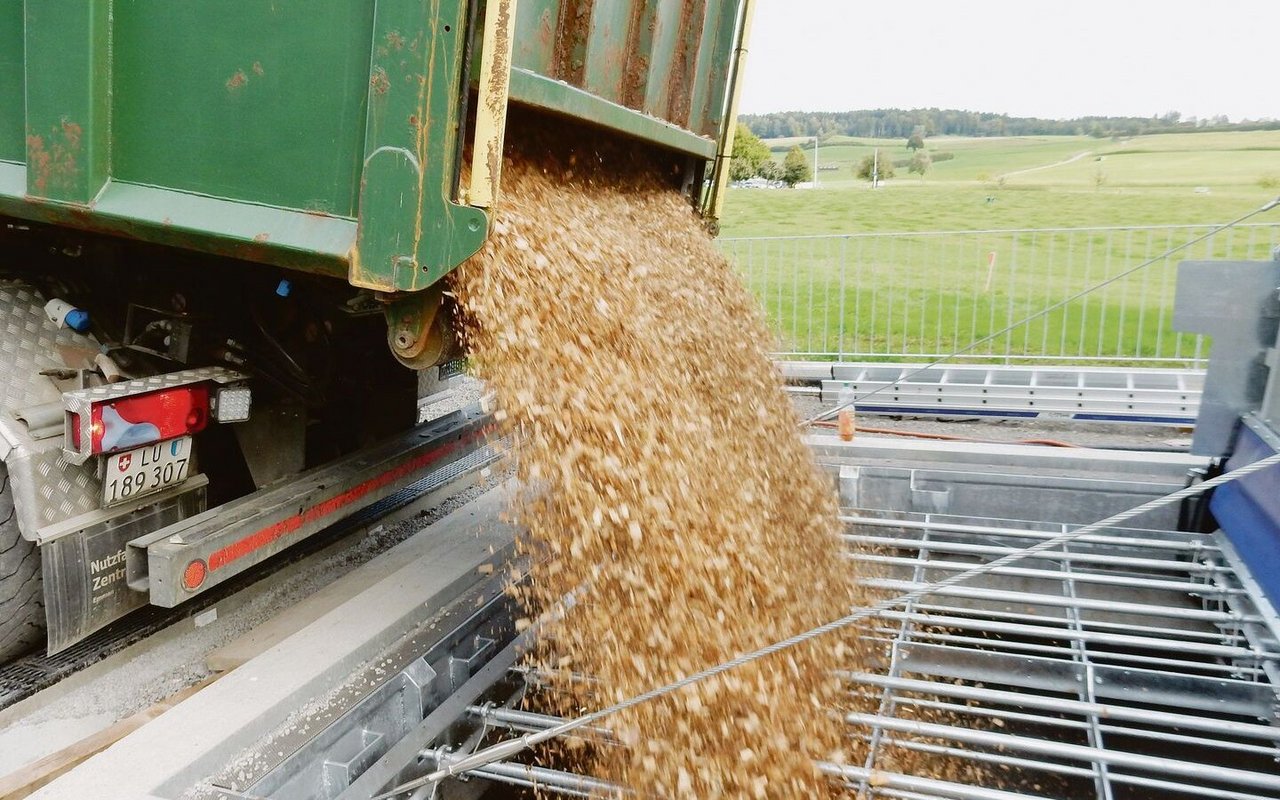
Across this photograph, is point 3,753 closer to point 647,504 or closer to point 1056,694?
point 647,504

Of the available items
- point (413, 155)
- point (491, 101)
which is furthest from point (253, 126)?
point (491, 101)

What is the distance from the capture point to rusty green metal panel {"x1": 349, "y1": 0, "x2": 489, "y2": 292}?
203 centimetres

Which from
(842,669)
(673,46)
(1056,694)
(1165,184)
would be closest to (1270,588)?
(1056,694)

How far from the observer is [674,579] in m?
2.22

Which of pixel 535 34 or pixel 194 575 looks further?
pixel 535 34

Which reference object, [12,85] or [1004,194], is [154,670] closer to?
[12,85]

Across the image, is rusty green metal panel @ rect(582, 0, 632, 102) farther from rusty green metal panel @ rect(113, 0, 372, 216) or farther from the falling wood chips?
rusty green metal panel @ rect(113, 0, 372, 216)

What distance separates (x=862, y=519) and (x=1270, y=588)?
123 cm

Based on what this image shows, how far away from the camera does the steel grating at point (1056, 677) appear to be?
6.44ft

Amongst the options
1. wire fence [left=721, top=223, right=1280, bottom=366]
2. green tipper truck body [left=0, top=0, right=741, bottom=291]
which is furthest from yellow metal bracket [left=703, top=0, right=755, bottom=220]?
wire fence [left=721, top=223, right=1280, bottom=366]

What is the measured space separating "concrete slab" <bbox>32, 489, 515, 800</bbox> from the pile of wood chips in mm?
356

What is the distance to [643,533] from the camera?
2219mm

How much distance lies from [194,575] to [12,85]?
1349 mm

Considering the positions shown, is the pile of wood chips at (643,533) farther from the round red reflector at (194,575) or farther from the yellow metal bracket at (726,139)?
the yellow metal bracket at (726,139)
